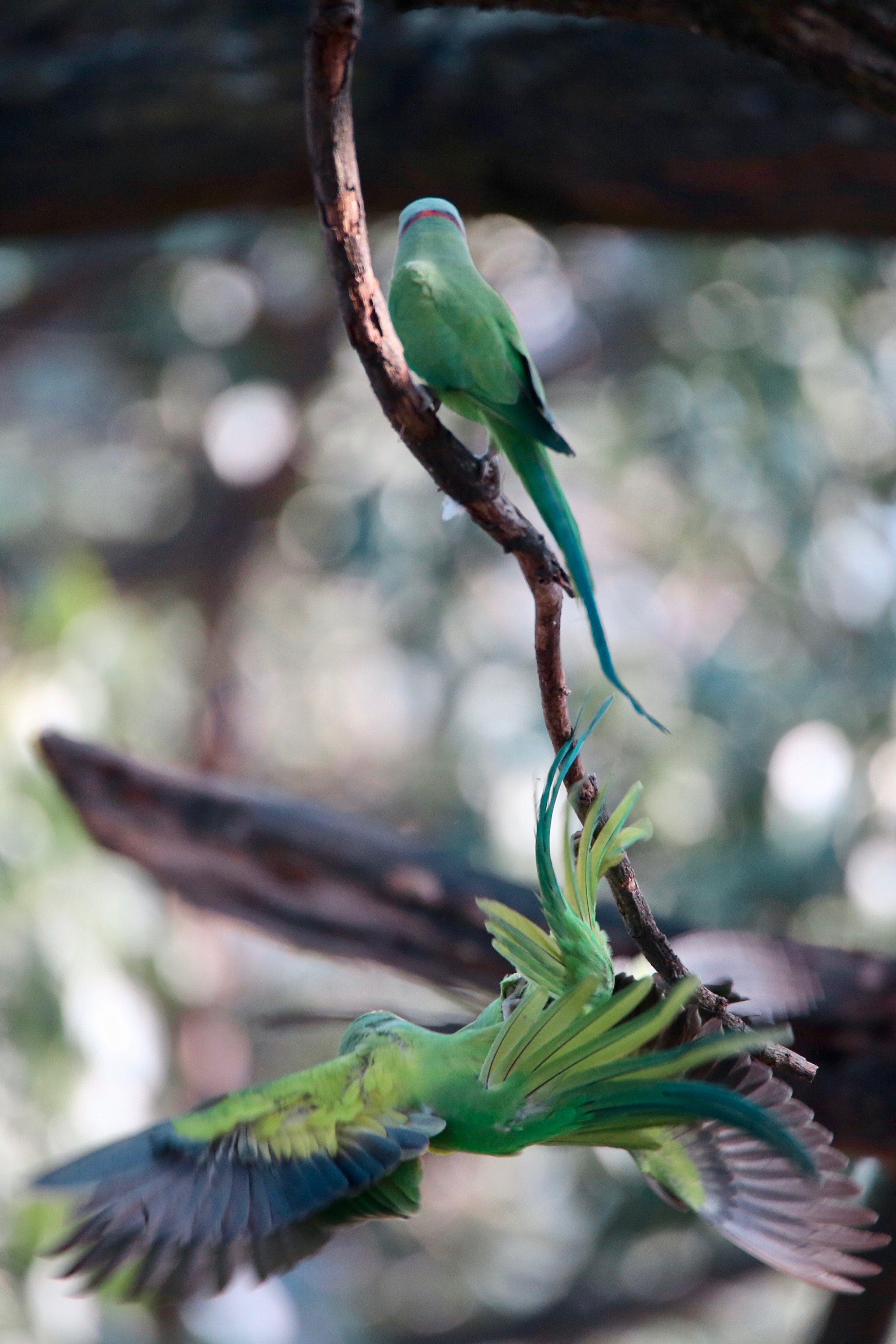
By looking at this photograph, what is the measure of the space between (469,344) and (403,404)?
0.49 feet

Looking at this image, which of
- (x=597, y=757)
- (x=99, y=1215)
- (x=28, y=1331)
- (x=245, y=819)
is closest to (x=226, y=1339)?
(x=28, y=1331)

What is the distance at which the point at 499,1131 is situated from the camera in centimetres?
96

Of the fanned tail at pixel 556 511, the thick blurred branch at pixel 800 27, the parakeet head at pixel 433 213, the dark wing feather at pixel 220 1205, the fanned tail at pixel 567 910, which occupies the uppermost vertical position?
the thick blurred branch at pixel 800 27

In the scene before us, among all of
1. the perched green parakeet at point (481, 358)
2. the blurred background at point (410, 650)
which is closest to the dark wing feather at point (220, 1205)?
the perched green parakeet at point (481, 358)

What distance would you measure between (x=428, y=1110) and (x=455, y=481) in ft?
1.68

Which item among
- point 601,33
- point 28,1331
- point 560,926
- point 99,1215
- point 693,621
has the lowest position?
point 28,1331

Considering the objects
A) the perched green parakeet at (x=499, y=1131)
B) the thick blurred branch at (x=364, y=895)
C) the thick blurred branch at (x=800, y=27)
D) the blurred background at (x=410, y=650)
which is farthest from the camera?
the blurred background at (x=410, y=650)

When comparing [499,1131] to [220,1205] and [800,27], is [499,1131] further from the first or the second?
[800,27]

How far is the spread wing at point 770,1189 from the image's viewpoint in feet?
2.90

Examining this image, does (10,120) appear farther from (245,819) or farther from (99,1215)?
(99,1215)

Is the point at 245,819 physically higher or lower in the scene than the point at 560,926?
lower

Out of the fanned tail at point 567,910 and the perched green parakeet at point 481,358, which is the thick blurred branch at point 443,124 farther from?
the fanned tail at point 567,910

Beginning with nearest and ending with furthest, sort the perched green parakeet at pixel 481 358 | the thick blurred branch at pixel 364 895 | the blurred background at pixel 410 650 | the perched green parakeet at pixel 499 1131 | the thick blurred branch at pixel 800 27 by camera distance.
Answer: the perched green parakeet at pixel 499 1131 → the perched green parakeet at pixel 481 358 → the thick blurred branch at pixel 800 27 → the thick blurred branch at pixel 364 895 → the blurred background at pixel 410 650

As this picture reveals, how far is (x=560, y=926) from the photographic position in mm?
871
